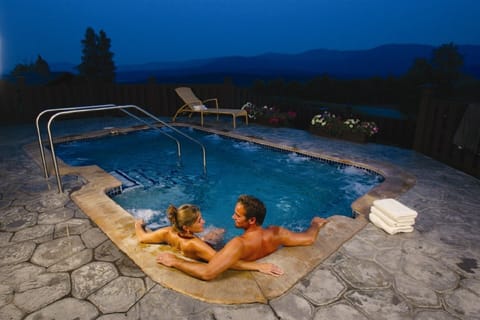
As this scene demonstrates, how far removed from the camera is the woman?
2.46 meters

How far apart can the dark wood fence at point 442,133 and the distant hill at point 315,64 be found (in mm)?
93313

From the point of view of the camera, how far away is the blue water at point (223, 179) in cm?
451

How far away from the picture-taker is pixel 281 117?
862 cm

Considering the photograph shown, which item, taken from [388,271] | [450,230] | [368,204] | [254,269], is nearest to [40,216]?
[254,269]

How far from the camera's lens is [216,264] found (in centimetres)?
232

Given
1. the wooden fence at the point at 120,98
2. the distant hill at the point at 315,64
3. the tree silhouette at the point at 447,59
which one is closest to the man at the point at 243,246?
the wooden fence at the point at 120,98

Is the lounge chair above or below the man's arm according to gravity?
above

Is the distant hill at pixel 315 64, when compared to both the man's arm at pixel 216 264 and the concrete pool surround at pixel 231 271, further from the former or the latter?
the man's arm at pixel 216 264

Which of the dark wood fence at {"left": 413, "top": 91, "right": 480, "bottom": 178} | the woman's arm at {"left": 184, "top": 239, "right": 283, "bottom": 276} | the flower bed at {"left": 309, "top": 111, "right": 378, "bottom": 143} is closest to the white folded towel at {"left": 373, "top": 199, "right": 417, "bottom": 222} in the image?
the woman's arm at {"left": 184, "top": 239, "right": 283, "bottom": 276}

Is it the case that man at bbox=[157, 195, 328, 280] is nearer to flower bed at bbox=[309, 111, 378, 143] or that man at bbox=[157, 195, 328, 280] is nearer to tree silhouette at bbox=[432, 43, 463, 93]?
flower bed at bbox=[309, 111, 378, 143]

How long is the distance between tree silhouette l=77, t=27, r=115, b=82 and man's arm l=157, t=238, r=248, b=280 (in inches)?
1761

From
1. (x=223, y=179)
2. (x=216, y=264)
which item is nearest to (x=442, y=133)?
(x=223, y=179)

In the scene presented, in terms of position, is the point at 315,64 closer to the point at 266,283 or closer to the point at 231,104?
the point at 231,104

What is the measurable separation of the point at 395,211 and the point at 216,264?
6.50ft
